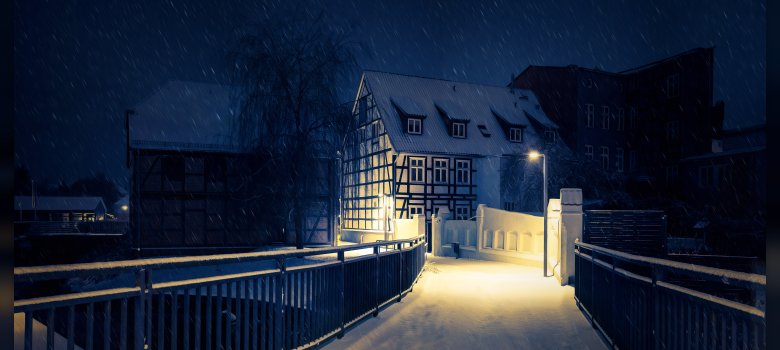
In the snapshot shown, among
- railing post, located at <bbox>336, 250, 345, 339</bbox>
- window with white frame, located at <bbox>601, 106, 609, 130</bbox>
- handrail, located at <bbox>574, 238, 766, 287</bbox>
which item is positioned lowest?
railing post, located at <bbox>336, 250, 345, 339</bbox>

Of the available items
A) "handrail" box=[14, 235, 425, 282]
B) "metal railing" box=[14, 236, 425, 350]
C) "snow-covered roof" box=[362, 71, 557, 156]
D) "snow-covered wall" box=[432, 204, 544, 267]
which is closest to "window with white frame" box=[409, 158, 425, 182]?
"snow-covered roof" box=[362, 71, 557, 156]

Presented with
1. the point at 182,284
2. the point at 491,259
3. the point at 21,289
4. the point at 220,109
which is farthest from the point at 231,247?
the point at 182,284

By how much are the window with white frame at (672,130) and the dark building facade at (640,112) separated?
2.4 inches

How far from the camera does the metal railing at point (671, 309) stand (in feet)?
10.5

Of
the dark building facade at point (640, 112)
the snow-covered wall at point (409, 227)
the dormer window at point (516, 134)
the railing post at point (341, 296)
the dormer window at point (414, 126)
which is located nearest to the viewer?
the railing post at point (341, 296)

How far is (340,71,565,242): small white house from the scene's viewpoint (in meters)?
34.7

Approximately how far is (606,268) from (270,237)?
26797 mm

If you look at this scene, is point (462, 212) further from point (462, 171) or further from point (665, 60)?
point (665, 60)

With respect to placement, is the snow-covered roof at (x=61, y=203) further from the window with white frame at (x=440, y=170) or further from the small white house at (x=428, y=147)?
the window with white frame at (x=440, y=170)

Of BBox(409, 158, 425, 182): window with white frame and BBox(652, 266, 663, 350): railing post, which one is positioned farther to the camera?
BBox(409, 158, 425, 182): window with white frame

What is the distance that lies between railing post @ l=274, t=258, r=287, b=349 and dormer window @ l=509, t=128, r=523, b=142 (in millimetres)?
34663

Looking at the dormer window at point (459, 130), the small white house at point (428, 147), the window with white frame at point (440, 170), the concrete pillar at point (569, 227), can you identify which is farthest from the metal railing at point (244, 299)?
the dormer window at point (459, 130)

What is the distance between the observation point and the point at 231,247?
31.3 m

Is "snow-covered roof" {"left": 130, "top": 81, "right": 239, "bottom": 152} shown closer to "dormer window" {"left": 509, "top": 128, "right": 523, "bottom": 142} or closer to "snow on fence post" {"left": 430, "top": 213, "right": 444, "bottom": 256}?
"snow on fence post" {"left": 430, "top": 213, "right": 444, "bottom": 256}
